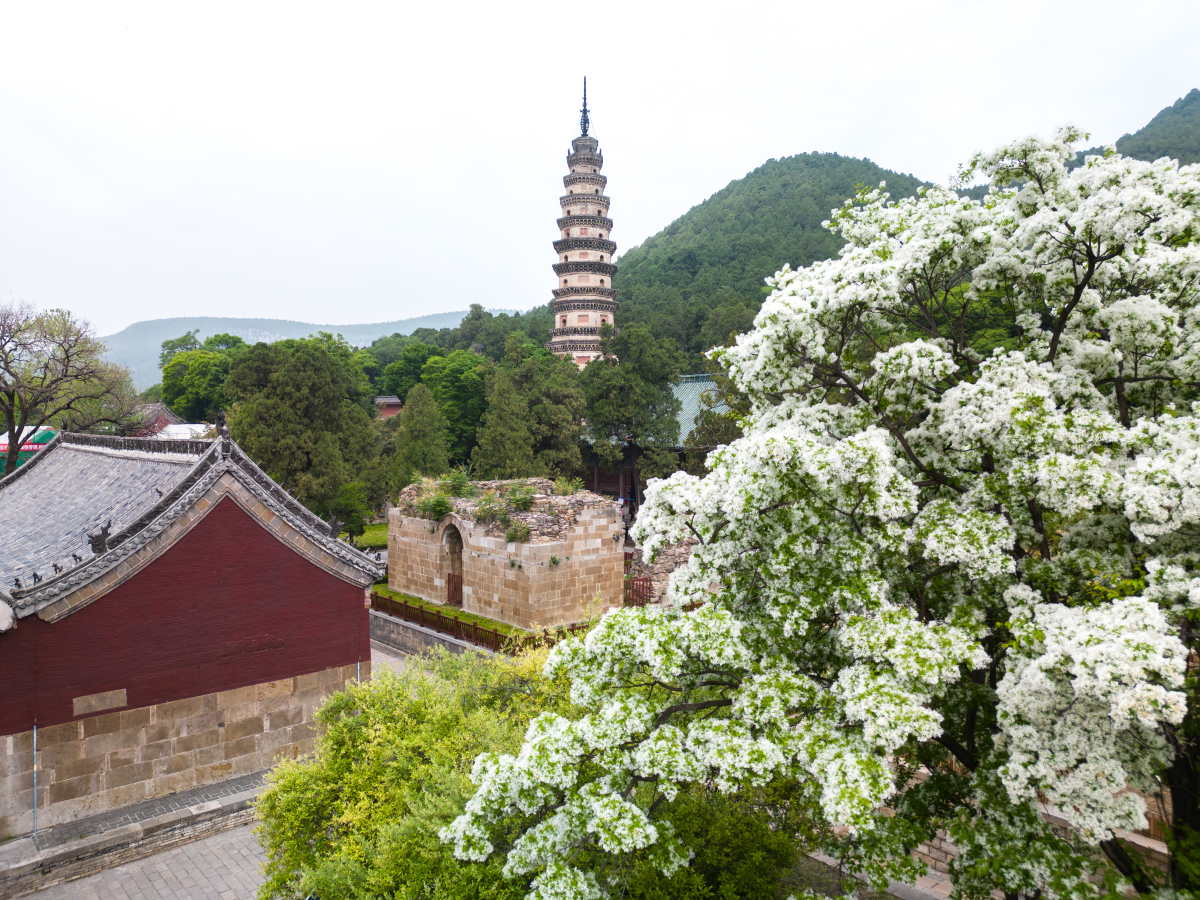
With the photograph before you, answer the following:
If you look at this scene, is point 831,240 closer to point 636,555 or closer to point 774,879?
point 636,555

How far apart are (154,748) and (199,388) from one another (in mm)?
50305

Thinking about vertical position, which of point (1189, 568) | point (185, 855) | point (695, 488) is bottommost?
point (185, 855)

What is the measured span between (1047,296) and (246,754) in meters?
14.9

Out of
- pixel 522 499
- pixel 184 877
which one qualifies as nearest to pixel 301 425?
pixel 522 499

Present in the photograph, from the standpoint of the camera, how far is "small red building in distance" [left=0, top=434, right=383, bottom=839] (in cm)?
1148

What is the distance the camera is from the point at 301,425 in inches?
1105

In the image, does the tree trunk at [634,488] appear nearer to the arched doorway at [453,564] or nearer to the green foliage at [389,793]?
the arched doorway at [453,564]

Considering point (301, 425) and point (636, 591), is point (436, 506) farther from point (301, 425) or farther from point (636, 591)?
point (301, 425)

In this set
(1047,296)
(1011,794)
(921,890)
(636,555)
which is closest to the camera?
(1011,794)

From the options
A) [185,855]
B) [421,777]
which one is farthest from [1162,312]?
[185,855]

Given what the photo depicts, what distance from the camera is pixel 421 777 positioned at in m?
9.08

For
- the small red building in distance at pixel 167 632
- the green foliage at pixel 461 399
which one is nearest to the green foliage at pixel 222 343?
the green foliage at pixel 461 399

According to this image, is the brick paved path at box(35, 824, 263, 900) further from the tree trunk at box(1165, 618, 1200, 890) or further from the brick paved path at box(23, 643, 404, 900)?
the tree trunk at box(1165, 618, 1200, 890)

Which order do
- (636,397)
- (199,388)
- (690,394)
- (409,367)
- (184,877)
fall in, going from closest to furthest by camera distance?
(184,877), (636,397), (690,394), (199,388), (409,367)
